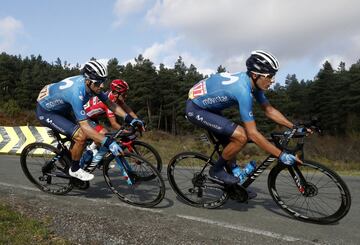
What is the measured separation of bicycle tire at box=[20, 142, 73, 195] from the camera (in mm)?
6906

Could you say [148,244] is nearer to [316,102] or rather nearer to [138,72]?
[138,72]

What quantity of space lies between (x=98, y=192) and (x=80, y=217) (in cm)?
182

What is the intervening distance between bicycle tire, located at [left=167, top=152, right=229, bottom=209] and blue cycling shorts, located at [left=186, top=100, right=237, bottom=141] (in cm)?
60

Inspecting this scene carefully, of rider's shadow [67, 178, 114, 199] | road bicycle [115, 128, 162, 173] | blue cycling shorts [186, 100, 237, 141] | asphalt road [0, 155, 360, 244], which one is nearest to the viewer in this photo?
asphalt road [0, 155, 360, 244]

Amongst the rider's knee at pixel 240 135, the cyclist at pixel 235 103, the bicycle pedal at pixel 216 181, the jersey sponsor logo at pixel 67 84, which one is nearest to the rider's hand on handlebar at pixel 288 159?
the cyclist at pixel 235 103

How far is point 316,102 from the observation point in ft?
285

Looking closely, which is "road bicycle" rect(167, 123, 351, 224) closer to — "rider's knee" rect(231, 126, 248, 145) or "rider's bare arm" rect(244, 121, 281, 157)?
"rider's bare arm" rect(244, 121, 281, 157)

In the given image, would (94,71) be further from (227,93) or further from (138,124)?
(227,93)

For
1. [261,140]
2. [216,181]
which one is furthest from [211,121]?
[216,181]

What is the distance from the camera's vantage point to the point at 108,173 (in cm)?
653

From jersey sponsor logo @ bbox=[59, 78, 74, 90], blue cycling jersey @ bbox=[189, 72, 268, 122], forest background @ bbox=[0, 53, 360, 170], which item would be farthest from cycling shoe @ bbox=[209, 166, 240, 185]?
forest background @ bbox=[0, 53, 360, 170]

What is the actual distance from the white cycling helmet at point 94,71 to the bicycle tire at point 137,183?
127 cm

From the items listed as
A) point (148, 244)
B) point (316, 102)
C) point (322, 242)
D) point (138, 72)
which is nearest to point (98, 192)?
point (148, 244)

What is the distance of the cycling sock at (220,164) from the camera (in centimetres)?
583
